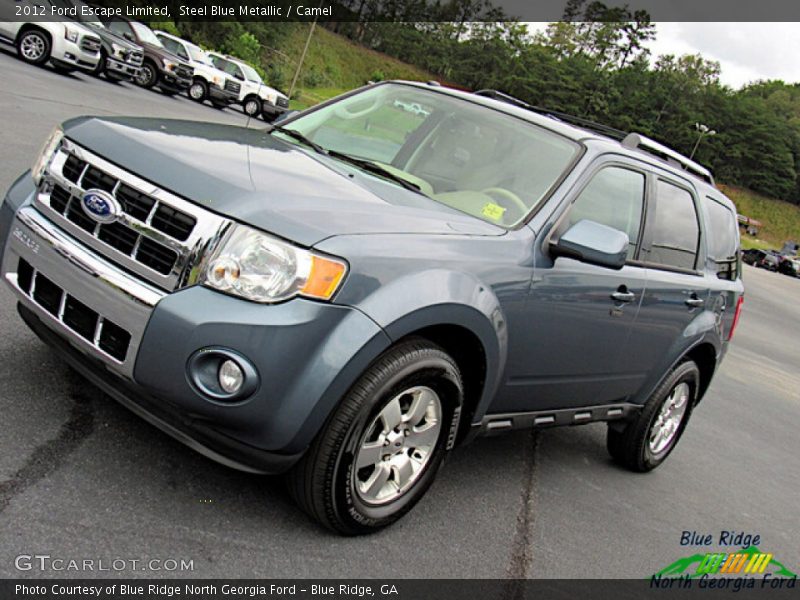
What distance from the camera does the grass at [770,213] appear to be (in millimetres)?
118938

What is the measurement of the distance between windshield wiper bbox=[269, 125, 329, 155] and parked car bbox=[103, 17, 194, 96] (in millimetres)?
22531

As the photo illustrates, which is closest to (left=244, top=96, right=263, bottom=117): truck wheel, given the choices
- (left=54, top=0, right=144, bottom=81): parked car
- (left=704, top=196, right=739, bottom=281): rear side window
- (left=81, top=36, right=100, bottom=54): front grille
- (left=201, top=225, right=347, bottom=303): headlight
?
(left=54, top=0, right=144, bottom=81): parked car

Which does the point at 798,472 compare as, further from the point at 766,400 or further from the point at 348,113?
the point at 348,113

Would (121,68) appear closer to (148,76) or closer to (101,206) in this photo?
(148,76)

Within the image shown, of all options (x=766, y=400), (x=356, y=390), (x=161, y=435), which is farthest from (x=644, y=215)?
(x=766, y=400)

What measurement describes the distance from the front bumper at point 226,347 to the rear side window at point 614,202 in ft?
5.02

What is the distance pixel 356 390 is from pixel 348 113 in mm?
2194

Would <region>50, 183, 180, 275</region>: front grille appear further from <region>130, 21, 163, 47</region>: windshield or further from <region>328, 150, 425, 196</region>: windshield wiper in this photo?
<region>130, 21, 163, 47</region>: windshield

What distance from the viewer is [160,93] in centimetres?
2723

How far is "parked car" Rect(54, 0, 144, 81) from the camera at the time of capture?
70.7 ft

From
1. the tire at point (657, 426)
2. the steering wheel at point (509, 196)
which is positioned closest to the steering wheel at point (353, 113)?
the steering wheel at point (509, 196)

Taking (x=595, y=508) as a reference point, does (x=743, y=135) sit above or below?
above

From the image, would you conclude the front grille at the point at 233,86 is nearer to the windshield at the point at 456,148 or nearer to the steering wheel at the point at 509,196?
→ the windshield at the point at 456,148

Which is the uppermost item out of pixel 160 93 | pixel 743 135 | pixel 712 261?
pixel 743 135
